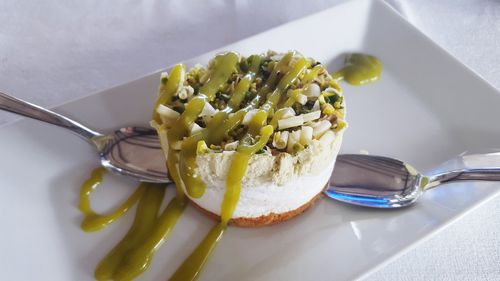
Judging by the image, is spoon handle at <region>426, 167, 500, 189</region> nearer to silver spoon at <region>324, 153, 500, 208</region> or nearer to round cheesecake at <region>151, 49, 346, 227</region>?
silver spoon at <region>324, 153, 500, 208</region>

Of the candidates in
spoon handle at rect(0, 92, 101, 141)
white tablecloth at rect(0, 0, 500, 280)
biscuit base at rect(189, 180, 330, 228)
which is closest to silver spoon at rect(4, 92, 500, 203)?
spoon handle at rect(0, 92, 101, 141)

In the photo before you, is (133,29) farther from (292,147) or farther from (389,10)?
(292,147)

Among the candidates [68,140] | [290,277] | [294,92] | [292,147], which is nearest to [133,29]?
[68,140]

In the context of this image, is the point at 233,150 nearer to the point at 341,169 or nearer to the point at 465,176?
the point at 341,169

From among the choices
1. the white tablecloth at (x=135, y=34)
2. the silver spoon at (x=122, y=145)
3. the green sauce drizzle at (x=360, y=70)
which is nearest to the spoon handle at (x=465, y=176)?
the green sauce drizzle at (x=360, y=70)

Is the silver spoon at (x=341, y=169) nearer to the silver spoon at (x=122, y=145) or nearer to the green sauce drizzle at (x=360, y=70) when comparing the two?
the silver spoon at (x=122, y=145)
